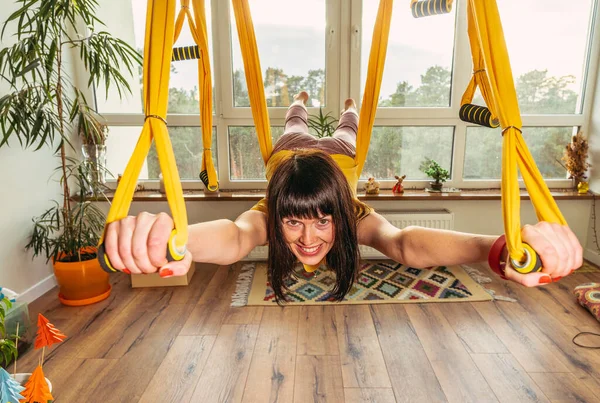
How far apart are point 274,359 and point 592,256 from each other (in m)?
2.70

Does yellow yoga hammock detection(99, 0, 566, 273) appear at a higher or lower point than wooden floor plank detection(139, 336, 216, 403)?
higher

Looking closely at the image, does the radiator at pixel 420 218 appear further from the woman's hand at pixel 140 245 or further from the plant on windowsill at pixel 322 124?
the woman's hand at pixel 140 245

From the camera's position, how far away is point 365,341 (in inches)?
76.9

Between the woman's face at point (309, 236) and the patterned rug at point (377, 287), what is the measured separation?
1.14 m

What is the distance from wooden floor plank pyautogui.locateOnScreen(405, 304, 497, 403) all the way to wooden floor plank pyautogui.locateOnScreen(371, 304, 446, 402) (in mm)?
34

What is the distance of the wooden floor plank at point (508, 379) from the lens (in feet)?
5.09

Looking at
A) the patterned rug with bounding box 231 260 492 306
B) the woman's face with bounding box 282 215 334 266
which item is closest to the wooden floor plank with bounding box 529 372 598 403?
the patterned rug with bounding box 231 260 492 306

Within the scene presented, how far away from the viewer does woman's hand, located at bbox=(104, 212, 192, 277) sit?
716 mm

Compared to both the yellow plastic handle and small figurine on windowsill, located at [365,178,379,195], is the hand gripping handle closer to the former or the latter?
the yellow plastic handle

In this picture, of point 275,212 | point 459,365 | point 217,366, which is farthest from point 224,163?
point 459,365

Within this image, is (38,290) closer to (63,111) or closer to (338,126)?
(63,111)

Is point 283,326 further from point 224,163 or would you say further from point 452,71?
point 452,71

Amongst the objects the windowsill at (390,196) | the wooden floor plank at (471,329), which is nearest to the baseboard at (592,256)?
the windowsill at (390,196)

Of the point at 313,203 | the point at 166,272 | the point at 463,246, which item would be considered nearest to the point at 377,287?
the point at 313,203
